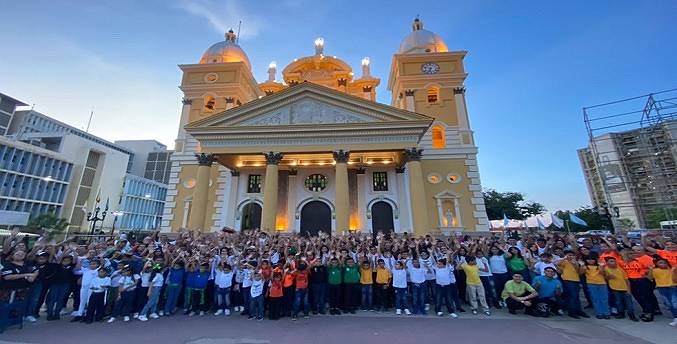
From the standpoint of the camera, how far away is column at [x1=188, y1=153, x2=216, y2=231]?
54.9ft

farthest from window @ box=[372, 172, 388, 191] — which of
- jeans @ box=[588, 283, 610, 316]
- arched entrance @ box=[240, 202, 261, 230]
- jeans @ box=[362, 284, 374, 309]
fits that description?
jeans @ box=[588, 283, 610, 316]

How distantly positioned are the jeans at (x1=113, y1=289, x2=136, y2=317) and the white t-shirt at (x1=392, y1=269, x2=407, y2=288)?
275 inches

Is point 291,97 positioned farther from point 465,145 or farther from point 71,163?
point 71,163

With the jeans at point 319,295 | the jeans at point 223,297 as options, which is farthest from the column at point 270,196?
the jeans at point 319,295

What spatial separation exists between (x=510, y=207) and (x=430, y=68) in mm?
27842

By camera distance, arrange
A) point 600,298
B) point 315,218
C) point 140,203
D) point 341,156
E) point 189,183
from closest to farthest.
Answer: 1. point 600,298
2. point 341,156
3. point 315,218
4. point 189,183
5. point 140,203

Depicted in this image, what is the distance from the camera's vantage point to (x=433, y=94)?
76.6ft

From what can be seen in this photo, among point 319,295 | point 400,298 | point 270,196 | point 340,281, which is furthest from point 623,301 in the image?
point 270,196

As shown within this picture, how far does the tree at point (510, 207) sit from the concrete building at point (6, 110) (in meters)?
85.3

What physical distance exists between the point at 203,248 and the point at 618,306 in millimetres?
11668

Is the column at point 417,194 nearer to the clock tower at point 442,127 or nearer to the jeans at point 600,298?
the clock tower at point 442,127

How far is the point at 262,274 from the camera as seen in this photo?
738cm

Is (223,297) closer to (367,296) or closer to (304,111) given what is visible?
(367,296)

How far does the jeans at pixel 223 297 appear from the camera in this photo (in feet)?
25.2
